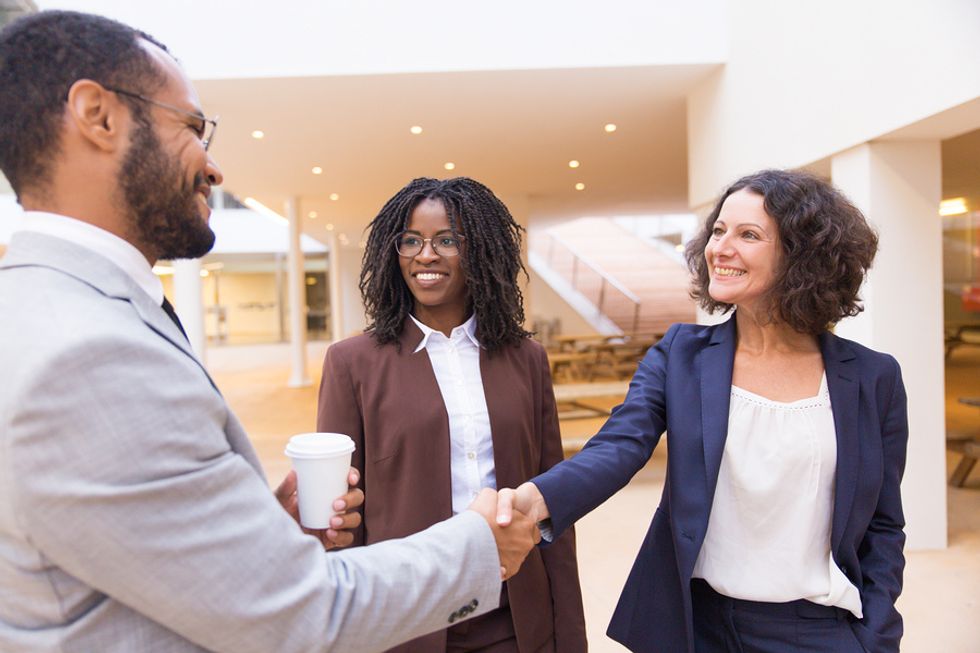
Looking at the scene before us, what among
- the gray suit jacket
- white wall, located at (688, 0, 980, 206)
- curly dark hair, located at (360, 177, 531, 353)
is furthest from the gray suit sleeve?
white wall, located at (688, 0, 980, 206)

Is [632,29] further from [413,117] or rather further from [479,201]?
[479,201]

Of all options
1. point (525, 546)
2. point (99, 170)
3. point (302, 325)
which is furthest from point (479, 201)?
point (302, 325)

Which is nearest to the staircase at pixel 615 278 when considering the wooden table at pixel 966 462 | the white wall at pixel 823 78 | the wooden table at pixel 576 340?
the wooden table at pixel 576 340

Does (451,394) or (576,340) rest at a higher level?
(451,394)

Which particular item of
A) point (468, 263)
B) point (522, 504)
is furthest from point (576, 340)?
point (522, 504)

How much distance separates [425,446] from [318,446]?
1.70 ft

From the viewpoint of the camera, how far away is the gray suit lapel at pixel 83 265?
0.85 m

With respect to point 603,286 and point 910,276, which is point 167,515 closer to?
point 910,276

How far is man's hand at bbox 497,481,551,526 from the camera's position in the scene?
3.98 feet

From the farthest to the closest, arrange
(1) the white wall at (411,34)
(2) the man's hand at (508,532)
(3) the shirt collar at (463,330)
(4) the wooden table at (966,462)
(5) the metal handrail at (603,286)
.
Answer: (5) the metal handrail at (603,286)
(1) the white wall at (411,34)
(4) the wooden table at (966,462)
(3) the shirt collar at (463,330)
(2) the man's hand at (508,532)

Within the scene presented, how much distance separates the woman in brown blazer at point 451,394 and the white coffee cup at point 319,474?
468mm

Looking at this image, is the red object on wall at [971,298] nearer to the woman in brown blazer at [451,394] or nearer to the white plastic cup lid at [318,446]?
the woman in brown blazer at [451,394]

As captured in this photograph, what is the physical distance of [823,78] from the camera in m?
4.42

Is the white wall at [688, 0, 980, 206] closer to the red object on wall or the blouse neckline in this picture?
the blouse neckline
